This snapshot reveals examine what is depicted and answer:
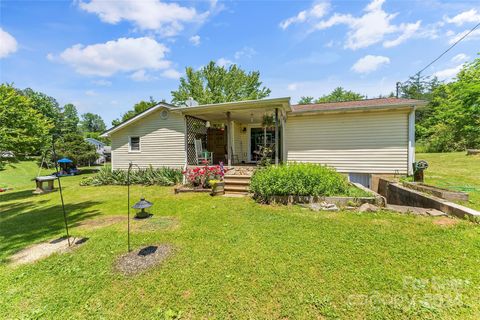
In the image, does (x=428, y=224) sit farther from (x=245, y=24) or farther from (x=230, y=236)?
(x=245, y=24)

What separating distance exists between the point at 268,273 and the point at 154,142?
10.0m

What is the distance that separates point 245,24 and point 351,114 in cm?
599

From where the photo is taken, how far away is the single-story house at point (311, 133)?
25.4ft

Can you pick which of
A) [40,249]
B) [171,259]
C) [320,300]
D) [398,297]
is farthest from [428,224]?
[40,249]

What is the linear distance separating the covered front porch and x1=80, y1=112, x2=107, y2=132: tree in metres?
79.2

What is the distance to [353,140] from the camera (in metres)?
8.28

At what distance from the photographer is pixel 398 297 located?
7.09 ft

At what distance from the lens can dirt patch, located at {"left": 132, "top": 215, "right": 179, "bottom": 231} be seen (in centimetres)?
443

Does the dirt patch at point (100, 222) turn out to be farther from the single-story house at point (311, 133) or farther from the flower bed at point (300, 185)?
the single-story house at point (311, 133)

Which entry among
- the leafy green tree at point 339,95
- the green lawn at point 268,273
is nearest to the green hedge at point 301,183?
the green lawn at point 268,273

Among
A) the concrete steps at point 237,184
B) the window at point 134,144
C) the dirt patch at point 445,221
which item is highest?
the window at point 134,144

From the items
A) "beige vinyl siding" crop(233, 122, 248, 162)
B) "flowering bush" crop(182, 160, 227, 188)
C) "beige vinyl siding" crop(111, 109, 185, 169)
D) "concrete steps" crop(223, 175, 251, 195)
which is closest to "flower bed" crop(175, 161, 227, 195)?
"flowering bush" crop(182, 160, 227, 188)

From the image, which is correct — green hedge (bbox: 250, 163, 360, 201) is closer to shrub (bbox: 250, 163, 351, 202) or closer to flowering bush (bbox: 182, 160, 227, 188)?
shrub (bbox: 250, 163, 351, 202)

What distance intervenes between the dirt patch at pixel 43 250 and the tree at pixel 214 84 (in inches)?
954
